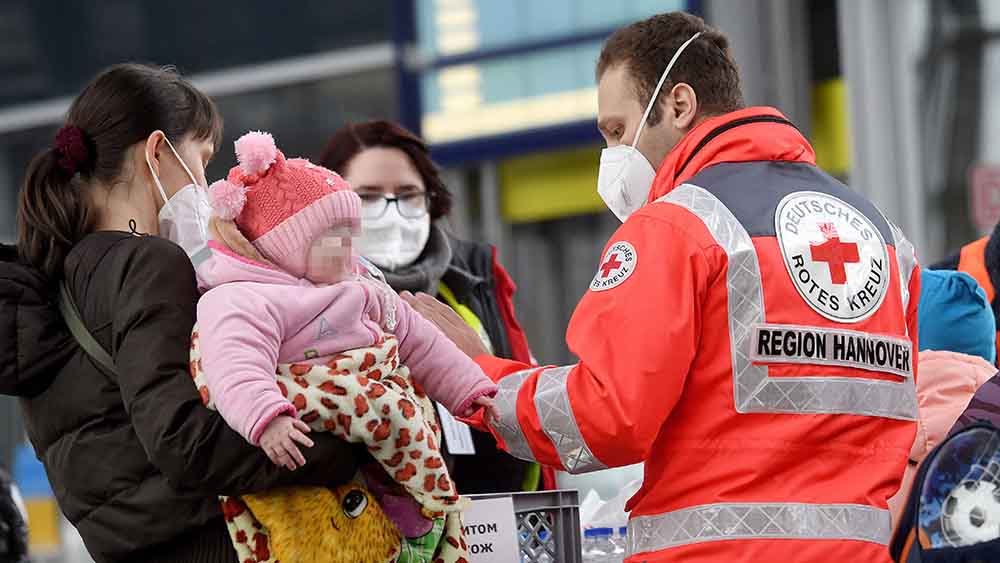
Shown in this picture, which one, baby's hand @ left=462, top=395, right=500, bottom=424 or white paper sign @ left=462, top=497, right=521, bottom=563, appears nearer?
baby's hand @ left=462, top=395, right=500, bottom=424

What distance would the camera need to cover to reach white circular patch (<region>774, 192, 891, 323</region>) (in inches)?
121

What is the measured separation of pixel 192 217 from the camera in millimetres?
3182

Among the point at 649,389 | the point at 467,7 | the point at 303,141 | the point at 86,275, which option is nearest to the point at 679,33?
the point at 649,389

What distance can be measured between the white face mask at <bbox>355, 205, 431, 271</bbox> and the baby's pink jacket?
1489 mm

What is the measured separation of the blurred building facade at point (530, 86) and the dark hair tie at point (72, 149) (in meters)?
3.81

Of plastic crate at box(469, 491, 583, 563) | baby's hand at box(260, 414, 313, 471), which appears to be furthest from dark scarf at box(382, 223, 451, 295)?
baby's hand at box(260, 414, 313, 471)

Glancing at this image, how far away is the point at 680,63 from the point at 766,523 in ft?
3.37

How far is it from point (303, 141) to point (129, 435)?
9723 mm

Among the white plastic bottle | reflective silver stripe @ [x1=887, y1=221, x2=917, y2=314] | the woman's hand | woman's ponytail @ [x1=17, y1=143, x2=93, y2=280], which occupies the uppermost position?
woman's ponytail @ [x1=17, y1=143, x2=93, y2=280]

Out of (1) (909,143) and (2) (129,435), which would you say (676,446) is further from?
(1) (909,143)

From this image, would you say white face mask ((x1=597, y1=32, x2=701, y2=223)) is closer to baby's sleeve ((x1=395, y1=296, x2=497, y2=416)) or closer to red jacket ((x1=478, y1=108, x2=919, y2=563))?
red jacket ((x1=478, y1=108, x2=919, y2=563))

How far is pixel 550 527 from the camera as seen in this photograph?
11.6 feet

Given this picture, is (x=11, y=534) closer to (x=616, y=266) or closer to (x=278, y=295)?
(x=278, y=295)

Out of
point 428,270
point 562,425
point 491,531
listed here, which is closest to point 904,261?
point 562,425
